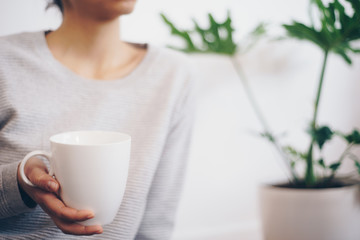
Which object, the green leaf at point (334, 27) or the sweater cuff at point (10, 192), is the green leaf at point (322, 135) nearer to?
the green leaf at point (334, 27)

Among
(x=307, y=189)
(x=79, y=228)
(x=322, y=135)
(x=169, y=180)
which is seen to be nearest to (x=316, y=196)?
(x=307, y=189)

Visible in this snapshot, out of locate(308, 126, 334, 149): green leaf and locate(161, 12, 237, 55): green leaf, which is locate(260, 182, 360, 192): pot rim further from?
locate(161, 12, 237, 55): green leaf

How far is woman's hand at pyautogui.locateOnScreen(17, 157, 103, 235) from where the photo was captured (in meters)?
0.40

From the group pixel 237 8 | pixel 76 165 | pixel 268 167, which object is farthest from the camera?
pixel 268 167

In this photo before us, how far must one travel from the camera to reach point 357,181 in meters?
0.89

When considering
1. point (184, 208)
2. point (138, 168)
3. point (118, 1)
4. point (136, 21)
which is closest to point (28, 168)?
point (138, 168)

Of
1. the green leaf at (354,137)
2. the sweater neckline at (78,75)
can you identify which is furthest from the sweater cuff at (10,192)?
the green leaf at (354,137)

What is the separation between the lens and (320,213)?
83cm

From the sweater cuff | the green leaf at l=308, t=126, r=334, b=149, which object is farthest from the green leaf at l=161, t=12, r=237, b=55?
the sweater cuff

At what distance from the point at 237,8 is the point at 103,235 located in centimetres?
80

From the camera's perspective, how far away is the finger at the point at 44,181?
0.40 m

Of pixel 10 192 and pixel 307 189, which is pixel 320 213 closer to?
pixel 307 189

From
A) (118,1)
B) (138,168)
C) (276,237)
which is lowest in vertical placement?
(276,237)

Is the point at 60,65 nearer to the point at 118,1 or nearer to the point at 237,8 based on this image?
the point at 118,1
